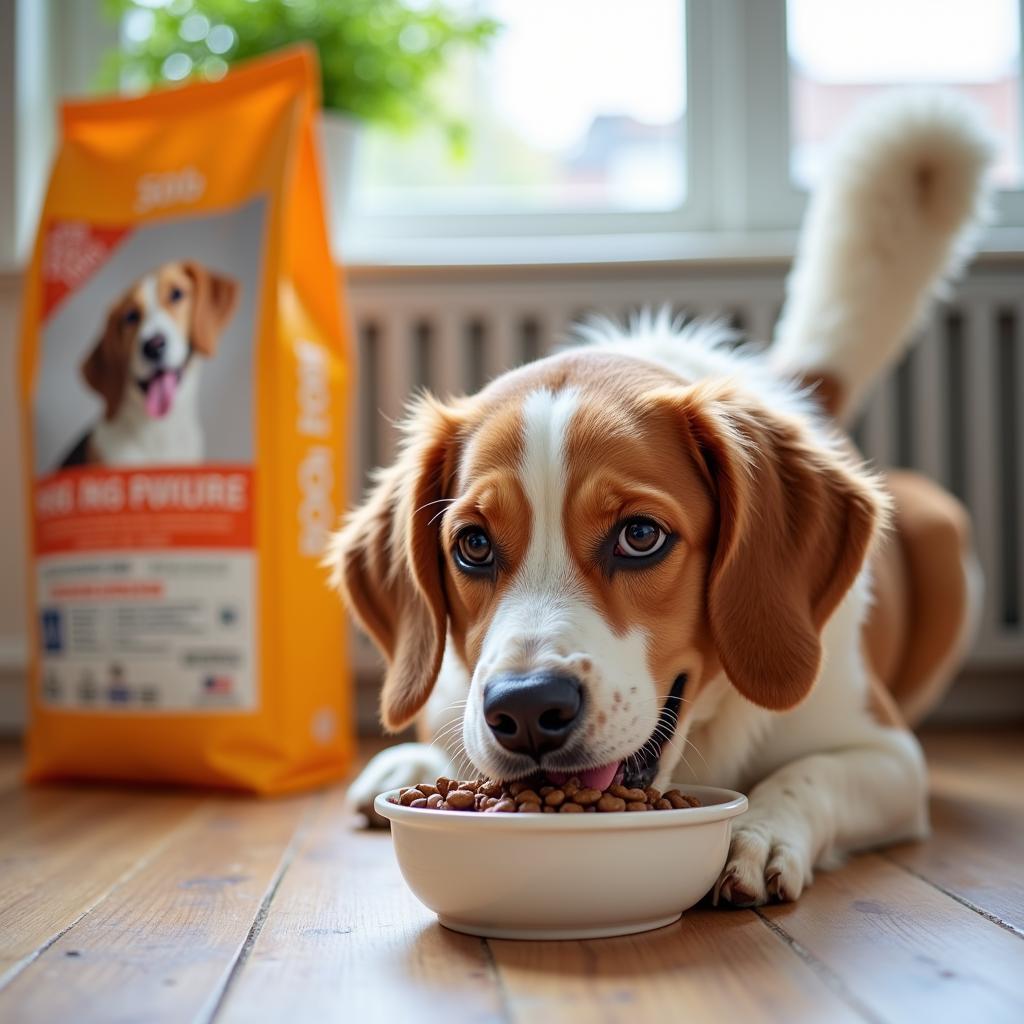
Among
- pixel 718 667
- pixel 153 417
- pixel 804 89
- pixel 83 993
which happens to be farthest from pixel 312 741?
pixel 804 89

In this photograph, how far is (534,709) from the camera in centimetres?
113

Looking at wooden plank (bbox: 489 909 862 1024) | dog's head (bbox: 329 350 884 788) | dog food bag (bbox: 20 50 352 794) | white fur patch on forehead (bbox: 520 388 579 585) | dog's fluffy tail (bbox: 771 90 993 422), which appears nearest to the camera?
wooden plank (bbox: 489 909 862 1024)

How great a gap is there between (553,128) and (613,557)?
88.5 inches

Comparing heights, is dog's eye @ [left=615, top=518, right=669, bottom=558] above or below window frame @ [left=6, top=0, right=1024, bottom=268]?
below

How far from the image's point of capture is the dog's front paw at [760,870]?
124 centimetres

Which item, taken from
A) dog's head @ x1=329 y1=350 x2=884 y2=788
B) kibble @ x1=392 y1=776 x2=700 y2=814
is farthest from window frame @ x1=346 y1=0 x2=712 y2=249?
kibble @ x1=392 y1=776 x2=700 y2=814

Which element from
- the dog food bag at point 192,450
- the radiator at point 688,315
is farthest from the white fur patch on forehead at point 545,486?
the radiator at point 688,315

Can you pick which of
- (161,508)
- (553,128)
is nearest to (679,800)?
(161,508)

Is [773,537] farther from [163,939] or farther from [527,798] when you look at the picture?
[163,939]

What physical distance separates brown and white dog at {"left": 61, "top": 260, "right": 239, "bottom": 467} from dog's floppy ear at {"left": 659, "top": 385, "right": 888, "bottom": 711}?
1.03m

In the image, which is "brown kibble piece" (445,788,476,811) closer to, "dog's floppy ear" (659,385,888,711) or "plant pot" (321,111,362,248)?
"dog's floppy ear" (659,385,888,711)

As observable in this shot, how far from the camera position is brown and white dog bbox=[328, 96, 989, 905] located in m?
1.22

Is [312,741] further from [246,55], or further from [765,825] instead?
[246,55]

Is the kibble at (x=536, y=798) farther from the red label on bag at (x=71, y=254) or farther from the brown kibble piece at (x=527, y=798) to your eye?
the red label on bag at (x=71, y=254)
